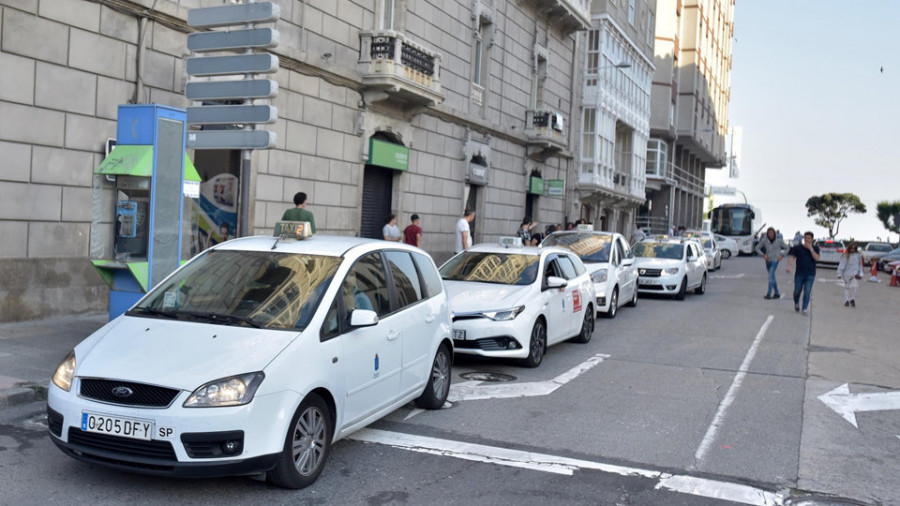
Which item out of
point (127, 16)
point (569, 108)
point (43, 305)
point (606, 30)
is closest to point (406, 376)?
point (43, 305)

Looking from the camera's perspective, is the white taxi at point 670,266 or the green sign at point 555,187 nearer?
the white taxi at point 670,266

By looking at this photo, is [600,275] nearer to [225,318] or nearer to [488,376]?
[488,376]

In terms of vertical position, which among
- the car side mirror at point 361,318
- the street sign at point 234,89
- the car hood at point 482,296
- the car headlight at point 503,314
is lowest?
the car headlight at point 503,314

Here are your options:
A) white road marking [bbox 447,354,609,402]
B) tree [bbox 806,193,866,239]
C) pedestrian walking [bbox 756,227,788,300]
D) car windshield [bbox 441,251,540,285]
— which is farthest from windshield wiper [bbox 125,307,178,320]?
tree [bbox 806,193,866,239]

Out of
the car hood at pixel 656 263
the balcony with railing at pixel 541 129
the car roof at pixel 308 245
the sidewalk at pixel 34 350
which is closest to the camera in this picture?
the car roof at pixel 308 245

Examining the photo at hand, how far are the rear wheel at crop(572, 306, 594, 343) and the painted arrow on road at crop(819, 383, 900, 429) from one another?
3730mm

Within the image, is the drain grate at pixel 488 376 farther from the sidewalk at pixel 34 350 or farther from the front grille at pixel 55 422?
the front grille at pixel 55 422

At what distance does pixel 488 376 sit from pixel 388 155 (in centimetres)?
1123

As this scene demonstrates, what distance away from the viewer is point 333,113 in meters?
17.6

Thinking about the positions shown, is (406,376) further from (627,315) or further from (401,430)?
(627,315)

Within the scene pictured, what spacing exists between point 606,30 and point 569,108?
557cm

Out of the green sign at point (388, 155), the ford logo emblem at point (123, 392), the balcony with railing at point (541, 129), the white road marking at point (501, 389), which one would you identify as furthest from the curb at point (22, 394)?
the balcony with railing at point (541, 129)

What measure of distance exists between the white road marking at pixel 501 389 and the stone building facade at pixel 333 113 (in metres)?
6.24

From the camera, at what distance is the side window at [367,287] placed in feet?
19.1
